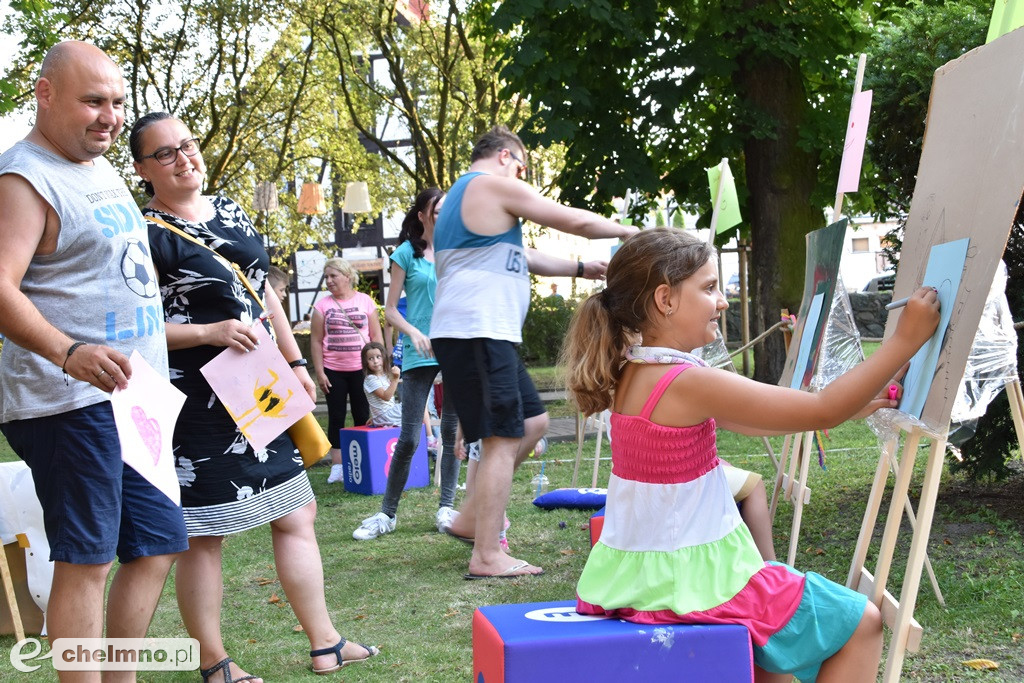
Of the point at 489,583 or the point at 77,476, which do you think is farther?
the point at 489,583

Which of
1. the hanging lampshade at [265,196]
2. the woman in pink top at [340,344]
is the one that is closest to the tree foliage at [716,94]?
the woman in pink top at [340,344]

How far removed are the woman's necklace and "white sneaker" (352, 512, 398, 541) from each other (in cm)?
324

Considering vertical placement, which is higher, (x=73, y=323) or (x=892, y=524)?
(x=73, y=323)

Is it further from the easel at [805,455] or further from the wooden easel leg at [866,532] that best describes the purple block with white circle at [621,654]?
the easel at [805,455]

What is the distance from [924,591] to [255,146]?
17893 mm

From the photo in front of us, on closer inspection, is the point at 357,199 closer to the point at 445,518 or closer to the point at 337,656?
the point at 445,518

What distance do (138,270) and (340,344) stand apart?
5.10 m

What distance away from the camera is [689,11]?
9.23m

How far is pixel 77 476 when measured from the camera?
7.99ft

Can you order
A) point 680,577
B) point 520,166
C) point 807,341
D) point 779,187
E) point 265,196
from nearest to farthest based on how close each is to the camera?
point 680,577 → point 807,341 → point 520,166 → point 779,187 → point 265,196

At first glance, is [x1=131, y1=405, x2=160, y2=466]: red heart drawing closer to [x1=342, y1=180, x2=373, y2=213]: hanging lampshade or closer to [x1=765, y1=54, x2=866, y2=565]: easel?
[x1=765, y1=54, x2=866, y2=565]: easel

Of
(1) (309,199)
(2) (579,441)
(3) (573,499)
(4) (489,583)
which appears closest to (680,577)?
(4) (489,583)

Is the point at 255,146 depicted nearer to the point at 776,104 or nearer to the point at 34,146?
the point at 776,104

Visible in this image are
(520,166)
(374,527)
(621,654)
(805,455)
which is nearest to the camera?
(621,654)
